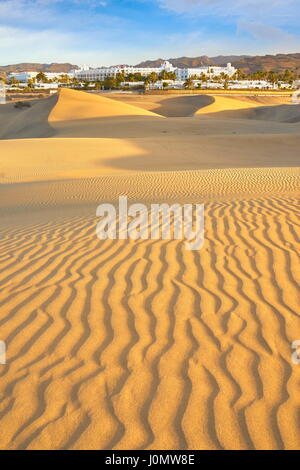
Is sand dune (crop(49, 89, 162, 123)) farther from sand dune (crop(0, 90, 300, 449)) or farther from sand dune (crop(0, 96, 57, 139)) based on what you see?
sand dune (crop(0, 90, 300, 449))

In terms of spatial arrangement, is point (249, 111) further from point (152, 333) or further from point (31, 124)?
point (152, 333)

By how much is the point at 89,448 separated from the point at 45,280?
8.66ft

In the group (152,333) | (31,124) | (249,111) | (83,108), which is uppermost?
(249,111)

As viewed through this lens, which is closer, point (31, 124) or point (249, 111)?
point (31, 124)

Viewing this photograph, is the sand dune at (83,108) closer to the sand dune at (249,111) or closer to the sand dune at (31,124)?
the sand dune at (31,124)

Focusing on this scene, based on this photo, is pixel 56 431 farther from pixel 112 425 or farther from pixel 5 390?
pixel 5 390

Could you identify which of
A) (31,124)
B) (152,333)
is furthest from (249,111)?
(152,333)

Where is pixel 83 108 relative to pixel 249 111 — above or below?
below

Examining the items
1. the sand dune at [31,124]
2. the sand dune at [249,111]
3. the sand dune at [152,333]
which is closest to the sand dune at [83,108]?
the sand dune at [31,124]

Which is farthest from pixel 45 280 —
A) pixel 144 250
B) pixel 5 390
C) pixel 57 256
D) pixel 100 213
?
pixel 100 213

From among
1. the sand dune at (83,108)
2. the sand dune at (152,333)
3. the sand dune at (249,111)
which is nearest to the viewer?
the sand dune at (152,333)

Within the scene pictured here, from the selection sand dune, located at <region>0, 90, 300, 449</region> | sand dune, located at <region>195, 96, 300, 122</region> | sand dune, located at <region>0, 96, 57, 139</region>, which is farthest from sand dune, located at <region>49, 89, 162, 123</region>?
sand dune, located at <region>0, 90, 300, 449</region>

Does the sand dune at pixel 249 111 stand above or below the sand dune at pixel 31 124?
above

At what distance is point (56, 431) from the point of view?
286 centimetres
